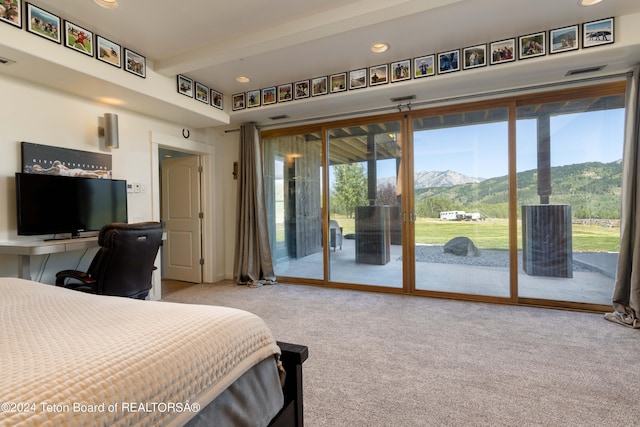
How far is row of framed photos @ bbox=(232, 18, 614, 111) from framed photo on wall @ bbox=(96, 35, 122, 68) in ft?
4.94

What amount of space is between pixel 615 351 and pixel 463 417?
159cm

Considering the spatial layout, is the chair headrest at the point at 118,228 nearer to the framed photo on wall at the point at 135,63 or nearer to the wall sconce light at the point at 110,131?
the wall sconce light at the point at 110,131

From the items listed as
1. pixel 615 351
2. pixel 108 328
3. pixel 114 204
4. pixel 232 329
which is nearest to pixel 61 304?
pixel 108 328

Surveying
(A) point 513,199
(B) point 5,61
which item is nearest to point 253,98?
(B) point 5,61

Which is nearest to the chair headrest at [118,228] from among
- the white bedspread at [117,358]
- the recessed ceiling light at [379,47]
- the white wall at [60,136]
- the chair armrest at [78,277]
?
the chair armrest at [78,277]

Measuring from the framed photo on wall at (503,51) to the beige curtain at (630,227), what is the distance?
1.09 meters

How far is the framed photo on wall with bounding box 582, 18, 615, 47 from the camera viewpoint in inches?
101

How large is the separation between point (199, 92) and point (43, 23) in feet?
5.06

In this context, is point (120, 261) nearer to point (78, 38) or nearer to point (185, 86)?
point (78, 38)

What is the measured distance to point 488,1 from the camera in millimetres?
2312

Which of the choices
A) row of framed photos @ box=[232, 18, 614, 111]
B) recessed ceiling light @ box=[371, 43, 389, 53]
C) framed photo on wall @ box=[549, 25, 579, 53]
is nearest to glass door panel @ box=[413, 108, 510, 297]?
row of framed photos @ box=[232, 18, 614, 111]

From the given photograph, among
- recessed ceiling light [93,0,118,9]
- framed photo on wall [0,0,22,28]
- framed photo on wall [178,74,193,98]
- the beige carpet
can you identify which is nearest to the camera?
the beige carpet

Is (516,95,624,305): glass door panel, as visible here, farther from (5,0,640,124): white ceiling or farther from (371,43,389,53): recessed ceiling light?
(371,43,389,53): recessed ceiling light

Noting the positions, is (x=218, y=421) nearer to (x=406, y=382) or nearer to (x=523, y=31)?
(x=406, y=382)
